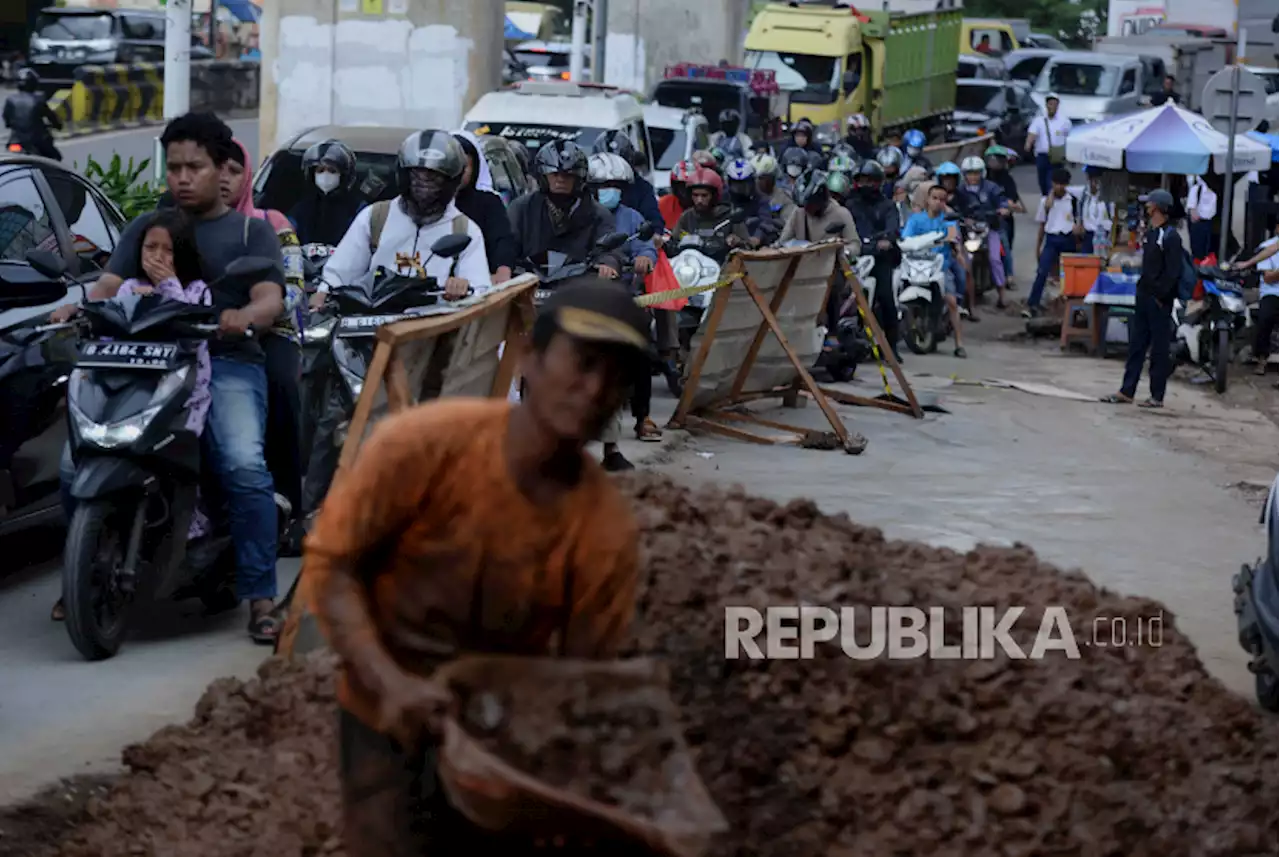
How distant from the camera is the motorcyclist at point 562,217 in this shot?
1240 cm

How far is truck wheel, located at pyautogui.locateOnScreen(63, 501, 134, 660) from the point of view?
7.30m

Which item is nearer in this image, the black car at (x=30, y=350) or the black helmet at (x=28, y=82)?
the black car at (x=30, y=350)

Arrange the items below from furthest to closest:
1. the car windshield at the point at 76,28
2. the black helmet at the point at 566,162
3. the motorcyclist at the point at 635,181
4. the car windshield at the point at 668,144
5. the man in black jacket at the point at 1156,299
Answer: the car windshield at the point at 76,28 → the car windshield at the point at 668,144 → the man in black jacket at the point at 1156,299 → the motorcyclist at the point at 635,181 → the black helmet at the point at 566,162

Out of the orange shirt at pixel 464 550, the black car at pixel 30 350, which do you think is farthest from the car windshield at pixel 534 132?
the orange shirt at pixel 464 550

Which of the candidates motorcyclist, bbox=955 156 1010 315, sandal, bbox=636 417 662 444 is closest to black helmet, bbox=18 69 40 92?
motorcyclist, bbox=955 156 1010 315

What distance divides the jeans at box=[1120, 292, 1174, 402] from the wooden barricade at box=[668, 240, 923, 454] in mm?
3459

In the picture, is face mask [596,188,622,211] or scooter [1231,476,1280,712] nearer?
scooter [1231,476,1280,712]

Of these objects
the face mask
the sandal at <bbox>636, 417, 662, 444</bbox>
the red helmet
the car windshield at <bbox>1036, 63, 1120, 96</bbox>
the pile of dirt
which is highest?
the car windshield at <bbox>1036, 63, 1120, 96</bbox>

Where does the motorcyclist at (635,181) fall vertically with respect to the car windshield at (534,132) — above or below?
below

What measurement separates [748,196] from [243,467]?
33.2 feet

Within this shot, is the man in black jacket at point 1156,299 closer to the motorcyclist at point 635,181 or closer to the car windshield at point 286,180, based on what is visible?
the motorcyclist at point 635,181

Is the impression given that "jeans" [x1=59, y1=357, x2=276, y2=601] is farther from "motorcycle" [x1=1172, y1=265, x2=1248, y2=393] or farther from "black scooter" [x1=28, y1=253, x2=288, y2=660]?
"motorcycle" [x1=1172, y1=265, x2=1248, y2=393]

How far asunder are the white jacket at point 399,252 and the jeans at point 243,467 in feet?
4.15
